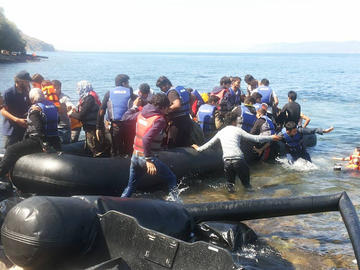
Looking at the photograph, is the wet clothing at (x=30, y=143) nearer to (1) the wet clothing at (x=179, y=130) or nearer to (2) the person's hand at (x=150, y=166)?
(2) the person's hand at (x=150, y=166)

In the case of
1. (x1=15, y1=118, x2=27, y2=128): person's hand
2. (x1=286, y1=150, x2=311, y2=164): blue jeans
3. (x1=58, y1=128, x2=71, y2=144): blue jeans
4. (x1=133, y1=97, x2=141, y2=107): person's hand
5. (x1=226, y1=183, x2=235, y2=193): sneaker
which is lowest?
(x1=226, y1=183, x2=235, y2=193): sneaker

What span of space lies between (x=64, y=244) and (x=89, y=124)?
173 inches

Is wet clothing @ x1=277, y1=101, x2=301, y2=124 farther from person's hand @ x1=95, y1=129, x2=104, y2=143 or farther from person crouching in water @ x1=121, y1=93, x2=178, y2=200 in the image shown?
person crouching in water @ x1=121, y1=93, x2=178, y2=200

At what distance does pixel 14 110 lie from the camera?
6914 millimetres

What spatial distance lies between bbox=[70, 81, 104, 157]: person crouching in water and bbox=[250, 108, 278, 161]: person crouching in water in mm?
3459

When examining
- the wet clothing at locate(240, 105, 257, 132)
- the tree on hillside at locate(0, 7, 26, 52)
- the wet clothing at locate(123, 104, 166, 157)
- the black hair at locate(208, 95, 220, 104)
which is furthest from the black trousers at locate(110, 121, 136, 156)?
the tree on hillside at locate(0, 7, 26, 52)

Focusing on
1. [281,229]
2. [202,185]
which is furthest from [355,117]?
[281,229]

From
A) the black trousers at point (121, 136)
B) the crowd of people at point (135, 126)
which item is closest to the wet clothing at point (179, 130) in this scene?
the crowd of people at point (135, 126)

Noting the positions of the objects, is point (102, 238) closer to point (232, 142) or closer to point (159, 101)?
point (159, 101)

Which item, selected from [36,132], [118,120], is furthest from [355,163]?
[36,132]

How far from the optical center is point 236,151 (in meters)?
6.89

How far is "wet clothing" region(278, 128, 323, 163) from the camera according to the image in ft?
28.9

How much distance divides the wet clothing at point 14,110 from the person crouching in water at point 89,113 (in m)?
0.95

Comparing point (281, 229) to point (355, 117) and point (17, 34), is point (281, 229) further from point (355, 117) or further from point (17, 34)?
point (17, 34)
